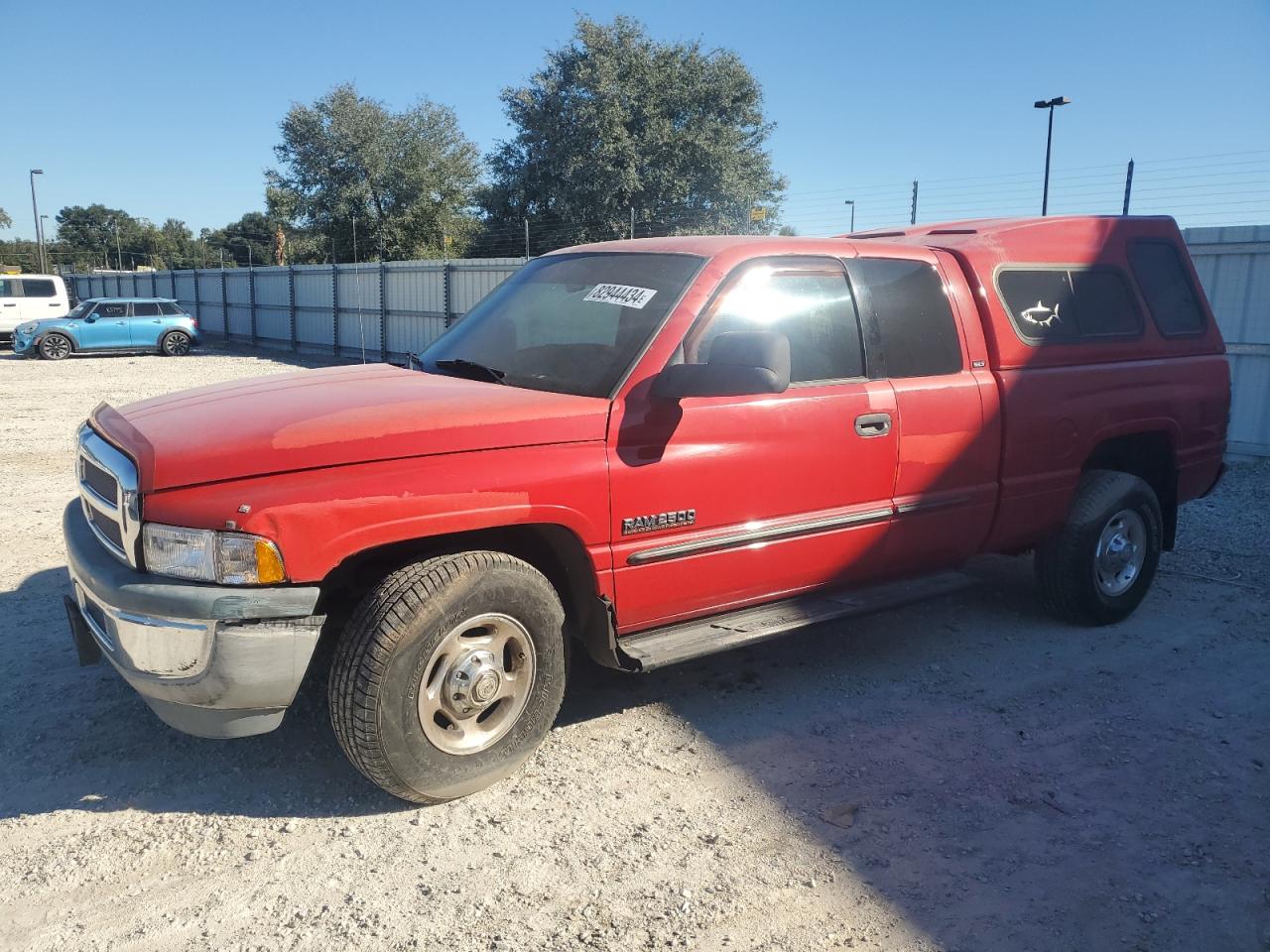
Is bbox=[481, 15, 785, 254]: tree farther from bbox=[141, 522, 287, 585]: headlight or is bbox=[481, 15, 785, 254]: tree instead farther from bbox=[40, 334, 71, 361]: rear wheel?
bbox=[141, 522, 287, 585]: headlight

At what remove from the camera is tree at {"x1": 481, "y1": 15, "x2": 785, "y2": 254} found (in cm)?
3903

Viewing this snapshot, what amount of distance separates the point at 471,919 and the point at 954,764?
1908 millimetres

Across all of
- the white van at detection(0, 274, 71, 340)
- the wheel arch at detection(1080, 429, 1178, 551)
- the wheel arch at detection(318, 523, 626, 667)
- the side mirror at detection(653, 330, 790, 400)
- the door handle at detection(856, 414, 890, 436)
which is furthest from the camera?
the white van at detection(0, 274, 71, 340)

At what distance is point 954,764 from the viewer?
364cm

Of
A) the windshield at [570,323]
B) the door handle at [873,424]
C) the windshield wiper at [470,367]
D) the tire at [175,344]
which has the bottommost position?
the tire at [175,344]

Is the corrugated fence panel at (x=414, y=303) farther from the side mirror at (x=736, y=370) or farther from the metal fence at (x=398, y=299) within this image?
the side mirror at (x=736, y=370)

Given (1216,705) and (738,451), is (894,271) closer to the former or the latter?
(738,451)

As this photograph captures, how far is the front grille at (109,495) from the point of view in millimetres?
2945

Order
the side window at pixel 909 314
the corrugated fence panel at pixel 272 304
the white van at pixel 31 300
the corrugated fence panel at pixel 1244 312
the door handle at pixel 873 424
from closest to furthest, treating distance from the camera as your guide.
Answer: the door handle at pixel 873 424 < the side window at pixel 909 314 < the corrugated fence panel at pixel 1244 312 < the white van at pixel 31 300 < the corrugated fence panel at pixel 272 304

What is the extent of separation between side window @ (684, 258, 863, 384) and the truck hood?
689 millimetres

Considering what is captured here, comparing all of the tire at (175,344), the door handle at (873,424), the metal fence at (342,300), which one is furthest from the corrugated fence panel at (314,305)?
the door handle at (873,424)

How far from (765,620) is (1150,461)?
2.80 m

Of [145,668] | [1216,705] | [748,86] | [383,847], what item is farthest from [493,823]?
[748,86]

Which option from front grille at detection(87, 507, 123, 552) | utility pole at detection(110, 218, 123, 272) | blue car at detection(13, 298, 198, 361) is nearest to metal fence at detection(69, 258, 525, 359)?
blue car at detection(13, 298, 198, 361)
